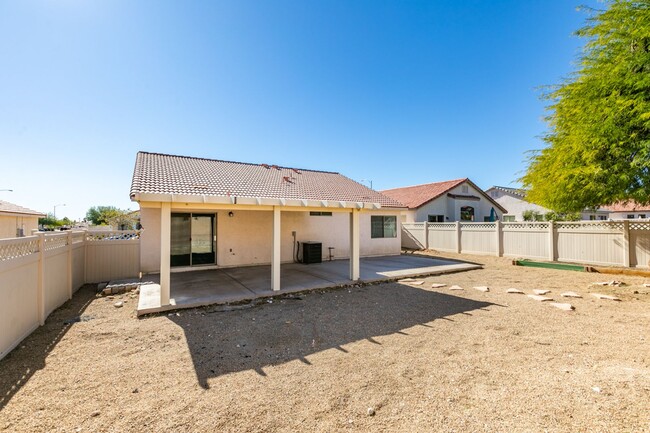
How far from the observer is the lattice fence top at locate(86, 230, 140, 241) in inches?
356

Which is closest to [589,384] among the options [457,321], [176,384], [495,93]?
[457,321]

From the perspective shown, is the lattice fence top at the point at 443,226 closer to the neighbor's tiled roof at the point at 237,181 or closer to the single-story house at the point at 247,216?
the single-story house at the point at 247,216

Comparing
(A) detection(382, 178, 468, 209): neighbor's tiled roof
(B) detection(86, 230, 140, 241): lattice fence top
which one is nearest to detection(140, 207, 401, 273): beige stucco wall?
(B) detection(86, 230, 140, 241): lattice fence top

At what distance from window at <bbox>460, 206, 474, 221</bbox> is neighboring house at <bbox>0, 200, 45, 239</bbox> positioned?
97.2 feet

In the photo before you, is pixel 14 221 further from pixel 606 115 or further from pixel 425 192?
pixel 606 115

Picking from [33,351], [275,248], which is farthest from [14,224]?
[275,248]

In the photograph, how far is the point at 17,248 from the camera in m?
4.31

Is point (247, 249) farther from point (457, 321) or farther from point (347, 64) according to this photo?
point (347, 64)

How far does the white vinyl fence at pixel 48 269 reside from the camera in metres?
3.96

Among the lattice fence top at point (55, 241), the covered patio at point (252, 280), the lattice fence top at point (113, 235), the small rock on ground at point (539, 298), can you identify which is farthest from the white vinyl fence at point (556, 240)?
the lattice fence top at point (55, 241)

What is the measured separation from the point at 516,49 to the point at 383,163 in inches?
500

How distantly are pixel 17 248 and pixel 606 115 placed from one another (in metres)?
14.1

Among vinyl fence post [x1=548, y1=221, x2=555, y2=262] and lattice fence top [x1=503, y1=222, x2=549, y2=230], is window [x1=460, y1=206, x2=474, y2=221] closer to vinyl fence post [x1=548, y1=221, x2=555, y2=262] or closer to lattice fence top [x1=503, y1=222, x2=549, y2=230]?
lattice fence top [x1=503, y1=222, x2=549, y2=230]

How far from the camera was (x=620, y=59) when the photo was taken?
303 inches
